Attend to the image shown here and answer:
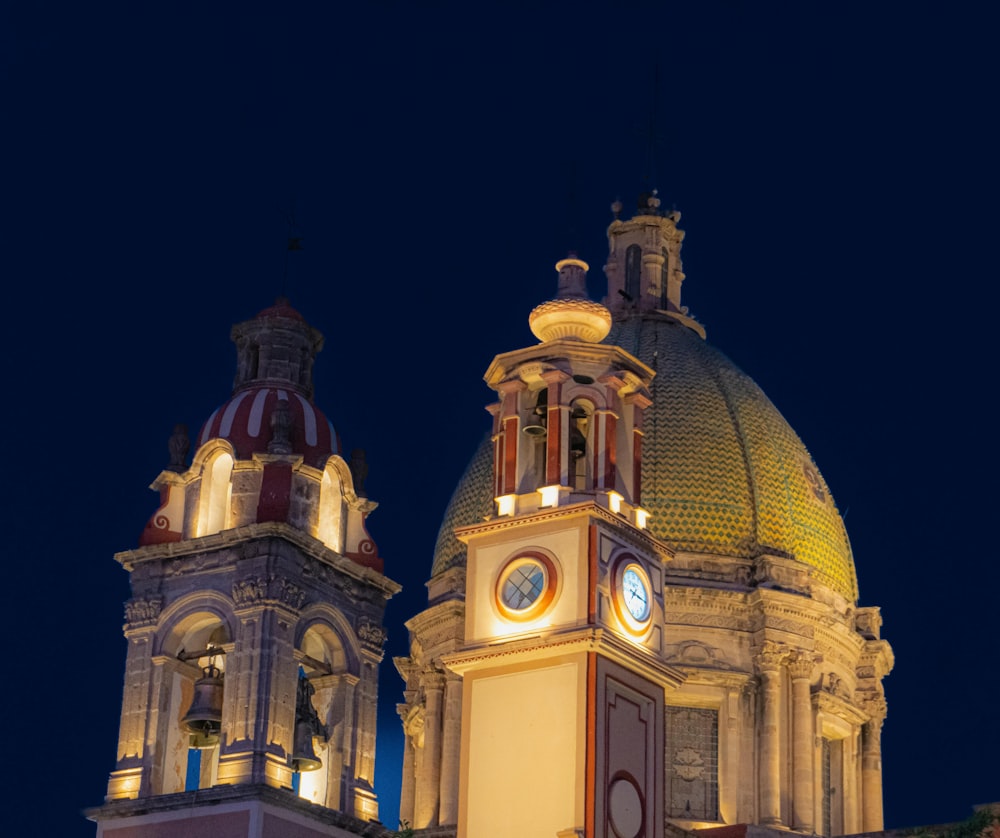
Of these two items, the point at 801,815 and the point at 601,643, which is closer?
the point at 601,643

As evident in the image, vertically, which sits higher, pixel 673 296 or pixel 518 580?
pixel 673 296

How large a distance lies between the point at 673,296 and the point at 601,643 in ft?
105

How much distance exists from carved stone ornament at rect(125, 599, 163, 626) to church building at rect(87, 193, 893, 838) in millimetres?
50

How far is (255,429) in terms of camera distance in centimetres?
5247

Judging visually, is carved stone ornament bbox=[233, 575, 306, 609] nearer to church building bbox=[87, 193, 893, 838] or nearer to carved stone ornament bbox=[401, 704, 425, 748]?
church building bbox=[87, 193, 893, 838]

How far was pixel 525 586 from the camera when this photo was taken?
→ 46.0m

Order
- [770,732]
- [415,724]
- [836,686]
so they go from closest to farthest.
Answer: [770,732] → [836,686] → [415,724]

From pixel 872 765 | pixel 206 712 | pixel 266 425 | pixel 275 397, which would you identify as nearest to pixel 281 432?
pixel 266 425

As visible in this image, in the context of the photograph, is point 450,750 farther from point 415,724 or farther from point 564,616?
point 564,616

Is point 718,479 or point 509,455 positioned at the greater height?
point 718,479

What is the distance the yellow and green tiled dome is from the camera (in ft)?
230

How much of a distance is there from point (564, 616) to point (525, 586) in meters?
0.98

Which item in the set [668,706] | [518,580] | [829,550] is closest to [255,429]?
[518,580]

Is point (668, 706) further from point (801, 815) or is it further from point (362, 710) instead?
point (362, 710)
